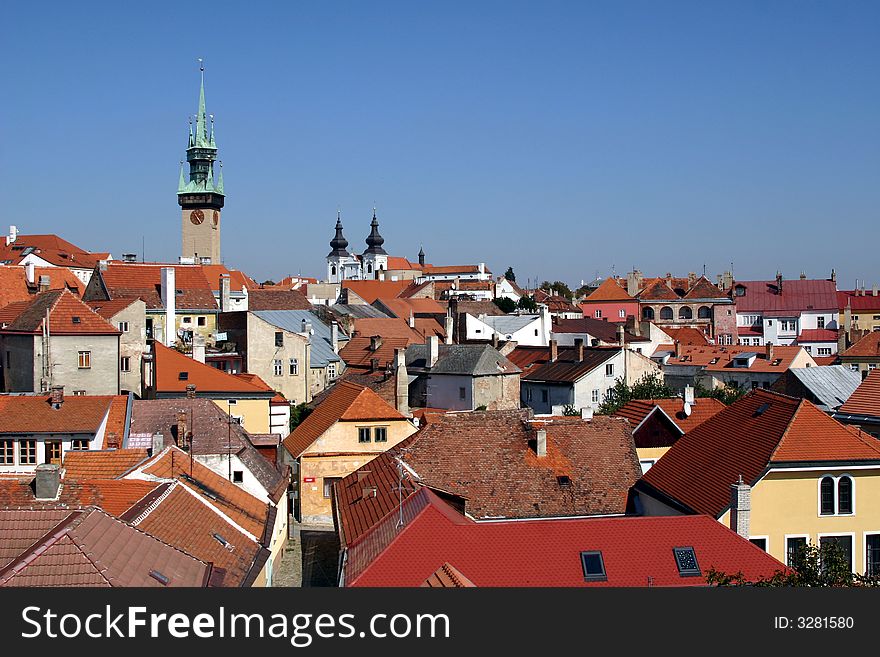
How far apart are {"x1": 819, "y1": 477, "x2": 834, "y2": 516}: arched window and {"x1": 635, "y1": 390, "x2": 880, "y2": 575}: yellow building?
0.02m

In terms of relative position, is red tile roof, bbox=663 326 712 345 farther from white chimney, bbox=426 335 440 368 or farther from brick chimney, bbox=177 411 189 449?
brick chimney, bbox=177 411 189 449

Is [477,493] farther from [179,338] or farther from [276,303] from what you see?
[276,303]

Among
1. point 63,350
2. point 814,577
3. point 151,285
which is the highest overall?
point 151,285

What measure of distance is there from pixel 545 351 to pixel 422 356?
323 inches

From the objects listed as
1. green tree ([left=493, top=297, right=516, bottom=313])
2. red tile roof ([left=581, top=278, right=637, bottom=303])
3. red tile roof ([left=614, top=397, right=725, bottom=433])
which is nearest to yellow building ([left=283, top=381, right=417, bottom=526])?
red tile roof ([left=614, top=397, right=725, bottom=433])

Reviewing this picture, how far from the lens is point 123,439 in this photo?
33531mm

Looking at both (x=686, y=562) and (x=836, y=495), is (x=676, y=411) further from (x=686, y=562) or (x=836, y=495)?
(x=686, y=562)

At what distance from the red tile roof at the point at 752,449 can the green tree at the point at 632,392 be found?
63.3 feet

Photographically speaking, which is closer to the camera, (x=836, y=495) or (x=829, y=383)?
(x=836, y=495)

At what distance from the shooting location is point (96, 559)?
15.9 meters

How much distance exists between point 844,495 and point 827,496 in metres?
0.49

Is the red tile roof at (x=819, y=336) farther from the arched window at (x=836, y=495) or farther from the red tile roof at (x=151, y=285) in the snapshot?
the arched window at (x=836, y=495)

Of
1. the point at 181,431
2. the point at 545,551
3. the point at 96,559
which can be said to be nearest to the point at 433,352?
the point at 181,431

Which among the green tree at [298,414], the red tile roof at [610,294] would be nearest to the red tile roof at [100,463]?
the green tree at [298,414]
